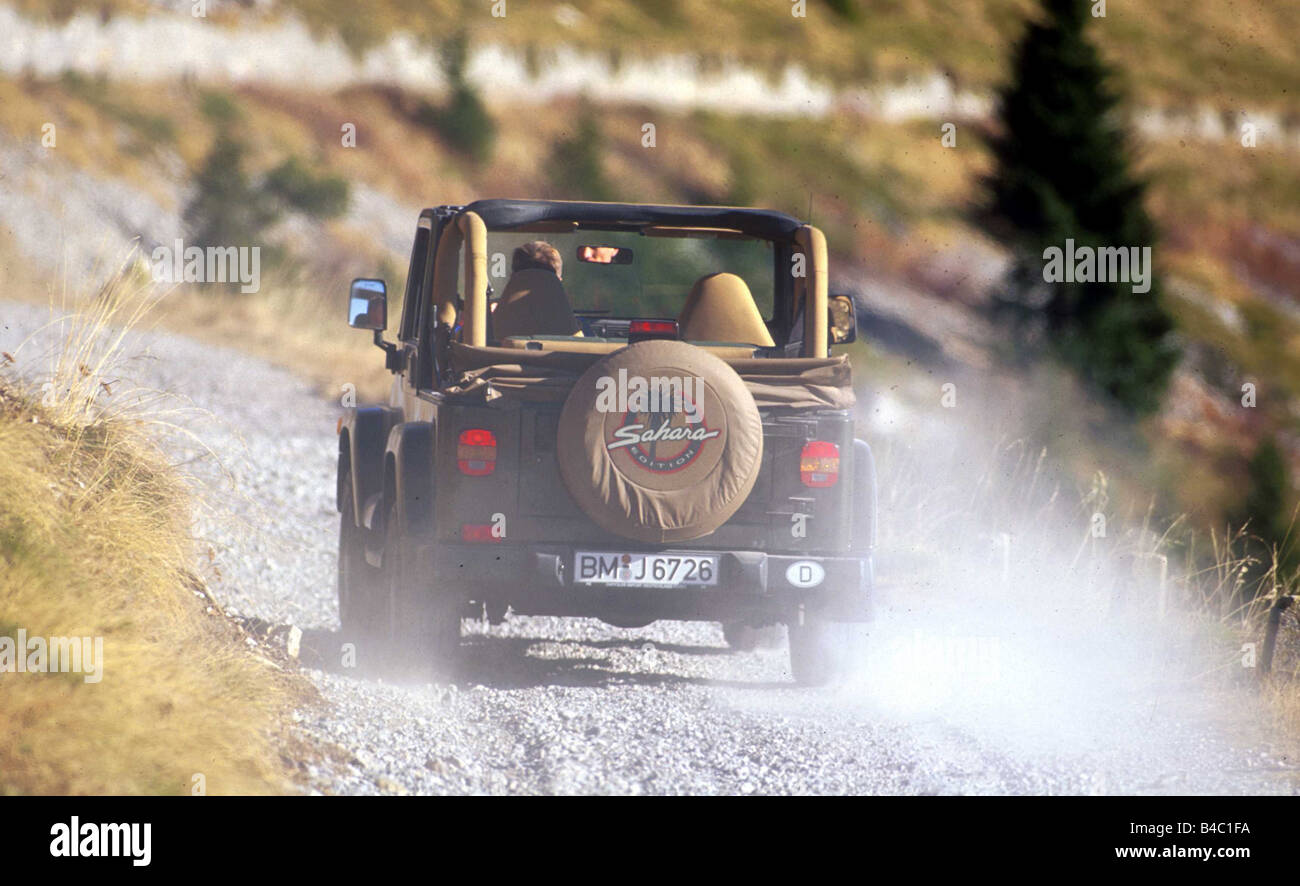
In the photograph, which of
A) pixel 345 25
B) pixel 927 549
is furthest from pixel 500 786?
pixel 345 25

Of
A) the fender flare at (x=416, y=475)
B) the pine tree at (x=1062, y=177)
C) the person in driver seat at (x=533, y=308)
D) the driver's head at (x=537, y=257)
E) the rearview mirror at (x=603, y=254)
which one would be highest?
the pine tree at (x=1062, y=177)

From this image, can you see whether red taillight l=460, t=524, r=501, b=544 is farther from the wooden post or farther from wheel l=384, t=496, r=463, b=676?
the wooden post

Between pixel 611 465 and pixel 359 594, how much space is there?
2.35 metres

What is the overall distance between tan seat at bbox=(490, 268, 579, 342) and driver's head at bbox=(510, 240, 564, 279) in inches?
9.9

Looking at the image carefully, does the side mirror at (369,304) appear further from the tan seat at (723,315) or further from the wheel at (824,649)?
the wheel at (824,649)

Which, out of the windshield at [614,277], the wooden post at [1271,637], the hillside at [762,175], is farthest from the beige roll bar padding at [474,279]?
the hillside at [762,175]

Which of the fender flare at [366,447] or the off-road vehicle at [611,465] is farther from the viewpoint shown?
the fender flare at [366,447]

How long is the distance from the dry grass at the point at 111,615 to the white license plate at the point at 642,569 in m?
1.30

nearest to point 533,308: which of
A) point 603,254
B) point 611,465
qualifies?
point 603,254

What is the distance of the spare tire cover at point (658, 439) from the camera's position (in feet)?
21.0

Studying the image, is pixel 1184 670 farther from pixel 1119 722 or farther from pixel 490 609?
pixel 490 609

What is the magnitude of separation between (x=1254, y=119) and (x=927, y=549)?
70709 millimetres

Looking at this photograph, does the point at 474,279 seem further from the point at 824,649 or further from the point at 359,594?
the point at 824,649

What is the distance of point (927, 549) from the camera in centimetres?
1120
